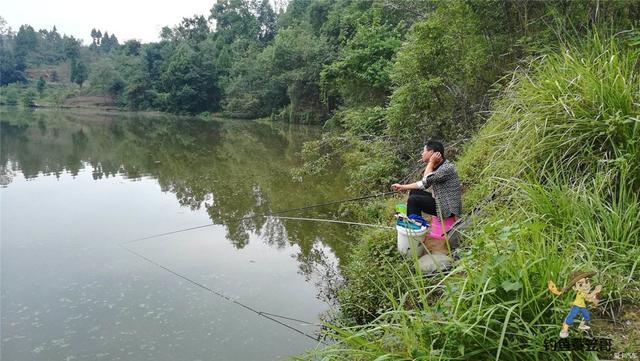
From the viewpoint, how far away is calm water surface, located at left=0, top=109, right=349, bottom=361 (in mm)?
4906

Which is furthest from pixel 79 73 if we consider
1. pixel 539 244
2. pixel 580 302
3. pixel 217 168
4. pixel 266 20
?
pixel 580 302

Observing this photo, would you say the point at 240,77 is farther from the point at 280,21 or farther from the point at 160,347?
the point at 160,347

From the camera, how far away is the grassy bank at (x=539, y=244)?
83.9 inches

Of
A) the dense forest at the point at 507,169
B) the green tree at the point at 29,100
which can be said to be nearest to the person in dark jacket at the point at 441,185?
the dense forest at the point at 507,169

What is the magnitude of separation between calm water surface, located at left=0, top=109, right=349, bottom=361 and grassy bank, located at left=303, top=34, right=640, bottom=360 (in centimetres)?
147

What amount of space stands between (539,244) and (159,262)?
6025 mm

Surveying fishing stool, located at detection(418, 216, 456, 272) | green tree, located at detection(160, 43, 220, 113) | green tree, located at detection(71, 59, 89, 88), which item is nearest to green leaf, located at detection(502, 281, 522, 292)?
fishing stool, located at detection(418, 216, 456, 272)

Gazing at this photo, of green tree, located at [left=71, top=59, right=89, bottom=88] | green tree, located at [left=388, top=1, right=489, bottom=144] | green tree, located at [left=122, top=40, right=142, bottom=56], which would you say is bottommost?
green tree, located at [left=388, top=1, right=489, bottom=144]

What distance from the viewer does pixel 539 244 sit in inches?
92.4

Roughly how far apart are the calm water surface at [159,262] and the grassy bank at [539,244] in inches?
58.0

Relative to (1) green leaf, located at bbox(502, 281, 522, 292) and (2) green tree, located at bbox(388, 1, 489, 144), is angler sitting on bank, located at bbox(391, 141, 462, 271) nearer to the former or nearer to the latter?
(1) green leaf, located at bbox(502, 281, 522, 292)

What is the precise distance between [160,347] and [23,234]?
5.50 m

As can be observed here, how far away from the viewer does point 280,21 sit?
5531 cm

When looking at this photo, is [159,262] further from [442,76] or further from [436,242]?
[442,76]
